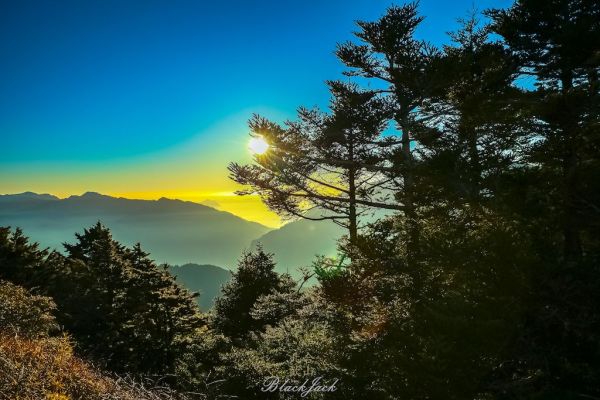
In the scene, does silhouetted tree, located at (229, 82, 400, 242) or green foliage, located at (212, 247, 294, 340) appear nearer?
silhouetted tree, located at (229, 82, 400, 242)

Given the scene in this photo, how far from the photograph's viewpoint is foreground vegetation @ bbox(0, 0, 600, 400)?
5996 millimetres

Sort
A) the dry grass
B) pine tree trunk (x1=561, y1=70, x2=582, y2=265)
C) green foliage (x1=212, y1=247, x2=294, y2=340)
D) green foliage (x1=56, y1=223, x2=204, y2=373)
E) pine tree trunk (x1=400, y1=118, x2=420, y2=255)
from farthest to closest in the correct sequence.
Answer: green foliage (x1=212, y1=247, x2=294, y2=340) → green foliage (x1=56, y1=223, x2=204, y2=373) → pine tree trunk (x1=400, y1=118, x2=420, y2=255) → pine tree trunk (x1=561, y1=70, x2=582, y2=265) → the dry grass

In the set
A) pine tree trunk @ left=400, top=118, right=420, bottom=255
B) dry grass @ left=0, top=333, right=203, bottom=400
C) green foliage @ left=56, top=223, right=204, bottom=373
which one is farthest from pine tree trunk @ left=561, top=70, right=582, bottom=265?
green foliage @ left=56, top=223, right=204, bottom=373

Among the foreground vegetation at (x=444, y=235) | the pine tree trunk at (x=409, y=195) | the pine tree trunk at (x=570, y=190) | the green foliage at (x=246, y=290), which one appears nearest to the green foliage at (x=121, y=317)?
the foreground vegetation at (x=444, y=235)

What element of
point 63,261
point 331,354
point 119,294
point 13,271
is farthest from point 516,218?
point 63,261

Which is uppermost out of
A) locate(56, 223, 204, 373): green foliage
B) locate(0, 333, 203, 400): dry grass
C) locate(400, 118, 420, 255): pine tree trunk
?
locate(400, 118, 420, 255): pine tree trunk

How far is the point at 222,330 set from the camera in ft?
100

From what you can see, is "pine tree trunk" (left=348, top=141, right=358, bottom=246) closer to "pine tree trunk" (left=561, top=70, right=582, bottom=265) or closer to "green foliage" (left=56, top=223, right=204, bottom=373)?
"pine tree trunk" (left=561, top=70, right=582, bottom=265)

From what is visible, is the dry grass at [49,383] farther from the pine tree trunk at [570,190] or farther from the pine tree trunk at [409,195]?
the pine tree trunk at [570,190]

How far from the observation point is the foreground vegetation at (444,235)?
19.7 ft

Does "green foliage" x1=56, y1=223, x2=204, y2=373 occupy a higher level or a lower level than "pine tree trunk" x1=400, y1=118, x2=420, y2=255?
lower

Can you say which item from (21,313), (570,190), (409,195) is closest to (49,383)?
(409,195)

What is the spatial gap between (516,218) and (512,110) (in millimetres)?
4803

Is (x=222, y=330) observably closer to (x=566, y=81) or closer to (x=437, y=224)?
(x=437, y=224)
